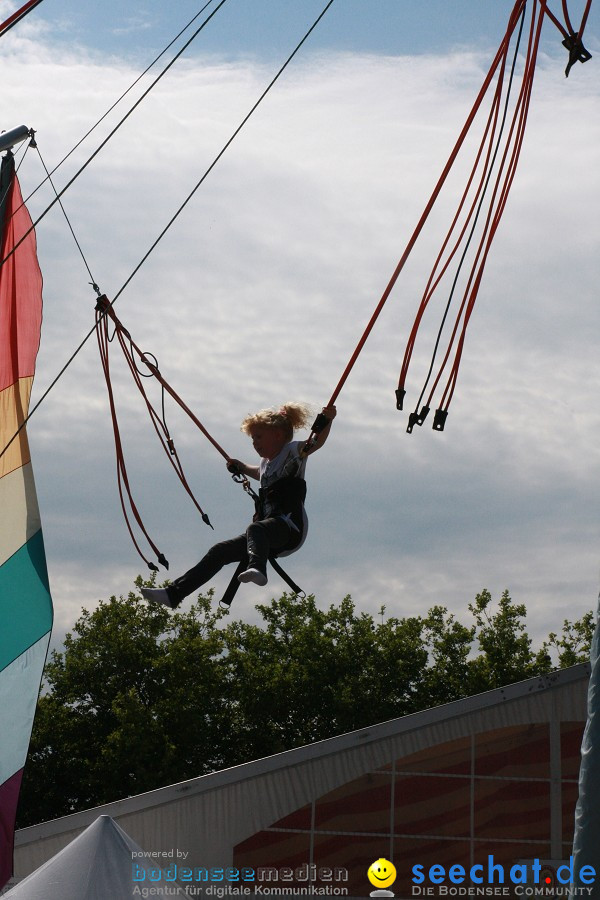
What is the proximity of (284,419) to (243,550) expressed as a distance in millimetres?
824

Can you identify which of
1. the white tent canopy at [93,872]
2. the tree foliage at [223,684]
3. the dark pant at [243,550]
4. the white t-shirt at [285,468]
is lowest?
the white tent canopy at [93,872]

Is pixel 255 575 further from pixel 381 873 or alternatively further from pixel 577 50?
pixel 381 873

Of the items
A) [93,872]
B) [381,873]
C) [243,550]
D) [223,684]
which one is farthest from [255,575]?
[223,684]

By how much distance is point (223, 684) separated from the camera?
31.7 metres

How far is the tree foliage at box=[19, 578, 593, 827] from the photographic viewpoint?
96.8ft

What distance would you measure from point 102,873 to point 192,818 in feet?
23.6

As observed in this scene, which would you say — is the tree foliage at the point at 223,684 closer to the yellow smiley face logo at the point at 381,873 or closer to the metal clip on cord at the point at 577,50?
Result: the yellow smiley face logo at the point at 381,873

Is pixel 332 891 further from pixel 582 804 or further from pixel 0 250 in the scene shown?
pixel 582 804

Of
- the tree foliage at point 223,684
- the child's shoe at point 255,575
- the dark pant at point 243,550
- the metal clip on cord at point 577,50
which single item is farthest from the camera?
the tree foliage at point 223,684

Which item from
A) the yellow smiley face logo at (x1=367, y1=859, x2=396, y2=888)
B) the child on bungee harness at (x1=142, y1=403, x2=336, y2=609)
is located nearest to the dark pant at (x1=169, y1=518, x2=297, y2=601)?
the child on bungee harness at (x1=142, y1=403, x2=336, y2=609)

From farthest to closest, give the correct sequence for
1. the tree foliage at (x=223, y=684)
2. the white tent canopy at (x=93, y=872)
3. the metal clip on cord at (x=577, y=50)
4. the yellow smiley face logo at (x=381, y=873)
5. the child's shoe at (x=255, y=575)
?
the tree foliage at (x=223, y=684), the yellow smiley face logo at (x=381, y=873), the white tent canopy at (x=93, y=872), the child's shoe at (x=255, y=575), the metal clip on cord at (x=577, y=50)

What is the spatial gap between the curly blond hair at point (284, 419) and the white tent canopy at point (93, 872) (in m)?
3.41

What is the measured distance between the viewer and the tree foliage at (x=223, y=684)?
29.5 m

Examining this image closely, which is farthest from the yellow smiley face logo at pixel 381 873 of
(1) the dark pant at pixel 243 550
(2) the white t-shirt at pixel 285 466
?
(2) the white t-shirt at pixel 285 466
